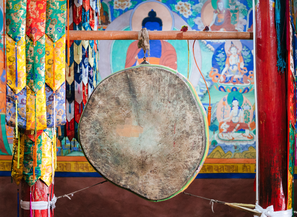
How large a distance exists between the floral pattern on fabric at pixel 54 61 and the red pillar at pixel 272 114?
104 centimetres

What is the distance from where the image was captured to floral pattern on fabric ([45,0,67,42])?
3.87 feet

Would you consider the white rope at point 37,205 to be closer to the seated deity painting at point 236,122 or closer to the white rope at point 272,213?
the white rope at point 272,213

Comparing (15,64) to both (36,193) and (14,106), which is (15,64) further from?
(36,193)

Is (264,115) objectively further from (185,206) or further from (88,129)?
(185,206)

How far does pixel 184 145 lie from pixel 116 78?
0.43m

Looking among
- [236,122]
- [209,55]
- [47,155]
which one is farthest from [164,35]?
[236,122]

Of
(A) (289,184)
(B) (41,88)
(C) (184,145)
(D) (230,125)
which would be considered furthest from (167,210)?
(B) (41,88)

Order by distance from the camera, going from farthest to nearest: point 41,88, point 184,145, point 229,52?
point 229,52, point 41,88, point 184,145

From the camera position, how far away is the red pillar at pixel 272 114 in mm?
1202

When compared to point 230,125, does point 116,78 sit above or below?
above

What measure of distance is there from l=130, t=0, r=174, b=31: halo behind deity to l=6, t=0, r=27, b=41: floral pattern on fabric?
→ 71.3 inches

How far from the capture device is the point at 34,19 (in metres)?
1.14

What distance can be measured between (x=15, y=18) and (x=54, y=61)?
0.25m

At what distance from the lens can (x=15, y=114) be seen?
113 centimetres
